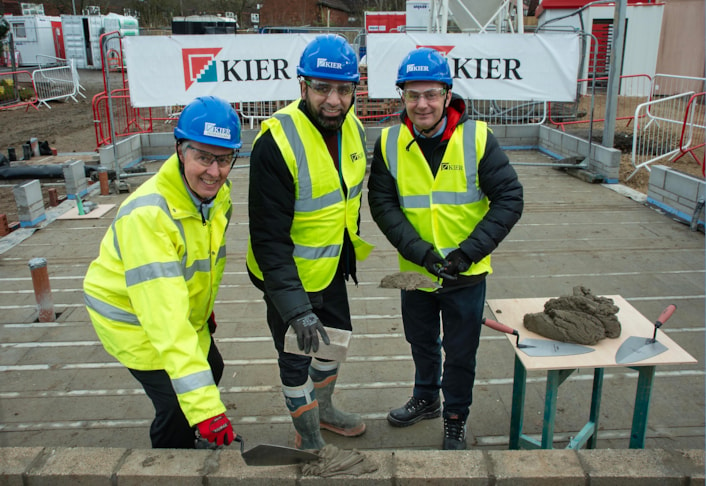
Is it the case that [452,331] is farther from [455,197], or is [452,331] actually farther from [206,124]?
[206,124]

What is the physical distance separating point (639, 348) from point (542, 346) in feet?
1.52

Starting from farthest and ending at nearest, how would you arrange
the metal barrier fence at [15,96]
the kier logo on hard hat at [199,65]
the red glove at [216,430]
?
the metal barrier fence at [15,96] < the kier logo on hard hat at [199,65] < the red glove at [216,430]

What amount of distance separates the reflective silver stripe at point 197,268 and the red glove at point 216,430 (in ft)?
2.19

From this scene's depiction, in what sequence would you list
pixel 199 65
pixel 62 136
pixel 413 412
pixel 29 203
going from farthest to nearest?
pixel 62 136 < pixel 199 65 < pixel 29 203 < pixel 413 412

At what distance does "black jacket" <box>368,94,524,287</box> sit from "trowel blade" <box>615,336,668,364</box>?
0.80 metres

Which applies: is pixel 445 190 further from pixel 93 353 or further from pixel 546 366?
pixel 93 353

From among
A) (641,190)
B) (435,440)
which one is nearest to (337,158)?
(435,440)

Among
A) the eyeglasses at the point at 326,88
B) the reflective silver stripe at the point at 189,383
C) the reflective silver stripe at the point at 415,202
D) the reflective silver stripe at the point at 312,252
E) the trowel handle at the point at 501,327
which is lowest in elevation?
the trowel handle at the point at 501,327

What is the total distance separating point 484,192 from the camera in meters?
3.13

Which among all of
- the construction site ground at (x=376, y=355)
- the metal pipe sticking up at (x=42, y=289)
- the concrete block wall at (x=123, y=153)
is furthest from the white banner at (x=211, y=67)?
the metal pipe sticking up at (x=42, y=289)

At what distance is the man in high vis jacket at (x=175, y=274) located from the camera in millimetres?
2336

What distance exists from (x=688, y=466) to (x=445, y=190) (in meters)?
1.71

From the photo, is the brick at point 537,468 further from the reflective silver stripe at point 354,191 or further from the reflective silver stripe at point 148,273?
the reflective silver stripe at point 148,273

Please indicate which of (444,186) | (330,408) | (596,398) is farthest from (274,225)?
(596,398)
